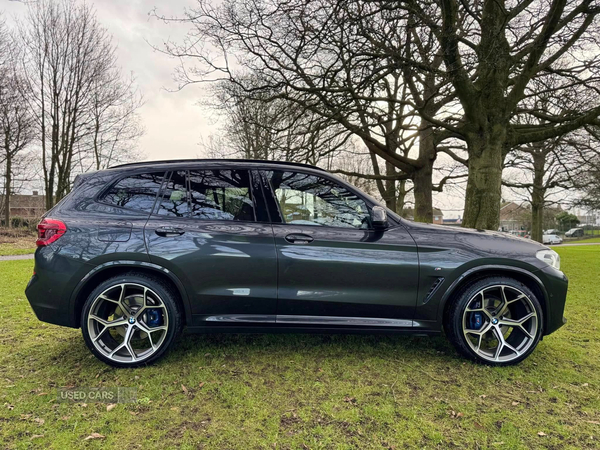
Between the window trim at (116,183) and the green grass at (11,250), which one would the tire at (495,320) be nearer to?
the window trim at (116,183)

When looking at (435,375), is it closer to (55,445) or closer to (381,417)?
(381,417)

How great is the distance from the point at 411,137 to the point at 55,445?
1229 centimetres

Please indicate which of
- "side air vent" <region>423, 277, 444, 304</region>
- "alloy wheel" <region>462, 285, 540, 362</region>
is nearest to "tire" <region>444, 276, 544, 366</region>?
"alloy wheel" <region>462, 285, 540, 362</region>

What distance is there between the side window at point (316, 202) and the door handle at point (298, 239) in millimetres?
136

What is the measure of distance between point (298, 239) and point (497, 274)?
5.92ft

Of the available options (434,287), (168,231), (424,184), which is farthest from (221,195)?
(424,184)

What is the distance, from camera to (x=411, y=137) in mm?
12047

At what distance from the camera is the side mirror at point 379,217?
9.29ft

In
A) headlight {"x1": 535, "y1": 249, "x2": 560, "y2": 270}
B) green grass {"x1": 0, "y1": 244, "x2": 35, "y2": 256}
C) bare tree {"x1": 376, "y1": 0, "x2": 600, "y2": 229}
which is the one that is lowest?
green grass {"x1": 0, "y1": 244, "x2": 35, "y2": 256}

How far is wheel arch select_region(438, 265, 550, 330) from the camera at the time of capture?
9.46 feet

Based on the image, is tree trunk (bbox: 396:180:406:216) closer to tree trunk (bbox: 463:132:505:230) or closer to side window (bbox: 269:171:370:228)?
tree trunk (bbox: 463:132:505:230)

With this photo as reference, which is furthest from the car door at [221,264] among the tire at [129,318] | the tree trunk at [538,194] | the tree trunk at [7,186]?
the tree trunk at [7,186]

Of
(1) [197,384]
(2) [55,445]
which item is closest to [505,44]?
(1) [197,384]

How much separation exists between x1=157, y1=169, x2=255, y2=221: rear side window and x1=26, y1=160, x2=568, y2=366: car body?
0.02 metres
